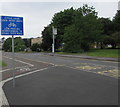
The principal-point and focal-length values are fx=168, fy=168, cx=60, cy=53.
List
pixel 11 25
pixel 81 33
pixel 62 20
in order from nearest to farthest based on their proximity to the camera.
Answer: pixel 11 25 → pixel 81 33 → pixel 62 20

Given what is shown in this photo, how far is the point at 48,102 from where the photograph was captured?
17.4 ft

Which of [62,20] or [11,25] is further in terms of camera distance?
[62,20]

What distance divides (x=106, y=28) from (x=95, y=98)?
56.9m

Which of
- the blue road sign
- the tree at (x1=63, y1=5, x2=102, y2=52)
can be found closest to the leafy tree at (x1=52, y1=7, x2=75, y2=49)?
the tree at (x1=63, y1=5, x2=102, y2=52)

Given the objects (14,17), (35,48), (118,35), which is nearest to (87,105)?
(14,17)

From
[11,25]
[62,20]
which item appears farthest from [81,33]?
[11,25]

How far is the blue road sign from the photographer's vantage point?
7.11 m

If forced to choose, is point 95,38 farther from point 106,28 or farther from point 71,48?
point 106,28

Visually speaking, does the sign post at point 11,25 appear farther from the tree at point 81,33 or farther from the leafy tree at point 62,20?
the leafy tree at point 62,20

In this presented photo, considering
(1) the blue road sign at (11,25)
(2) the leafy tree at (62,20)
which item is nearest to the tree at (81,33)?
(2) the leafy tree at (62,20)

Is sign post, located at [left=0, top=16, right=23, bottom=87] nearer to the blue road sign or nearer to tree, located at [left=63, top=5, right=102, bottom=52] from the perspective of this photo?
the blue road sign

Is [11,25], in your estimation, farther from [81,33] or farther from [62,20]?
[62,20]

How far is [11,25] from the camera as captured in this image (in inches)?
287

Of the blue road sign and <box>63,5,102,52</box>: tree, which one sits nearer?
the blue road sign
